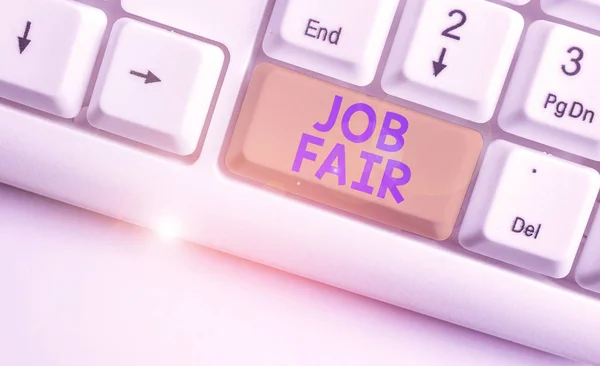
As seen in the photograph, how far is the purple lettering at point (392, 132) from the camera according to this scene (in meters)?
0.26

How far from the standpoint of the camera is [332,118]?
254 mm

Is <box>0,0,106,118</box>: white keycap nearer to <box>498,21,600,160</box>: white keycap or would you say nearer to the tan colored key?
the tan colored key

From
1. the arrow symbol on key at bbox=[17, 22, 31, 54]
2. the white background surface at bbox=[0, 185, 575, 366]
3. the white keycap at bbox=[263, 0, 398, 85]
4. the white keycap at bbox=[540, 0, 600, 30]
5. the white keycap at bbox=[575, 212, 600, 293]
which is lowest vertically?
the white background surface at bbox=[0, 185, 575, 366]

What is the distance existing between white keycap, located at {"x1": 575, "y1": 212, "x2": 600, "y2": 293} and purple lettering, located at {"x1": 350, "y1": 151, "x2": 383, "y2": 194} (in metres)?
0.10

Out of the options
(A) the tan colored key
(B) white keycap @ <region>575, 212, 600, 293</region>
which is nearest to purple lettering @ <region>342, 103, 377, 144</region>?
(A) the tan colored key

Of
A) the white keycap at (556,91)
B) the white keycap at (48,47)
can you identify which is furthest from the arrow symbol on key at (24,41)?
the white keycap at (556,91)

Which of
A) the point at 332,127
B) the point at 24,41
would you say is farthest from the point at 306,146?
the point at 24,41

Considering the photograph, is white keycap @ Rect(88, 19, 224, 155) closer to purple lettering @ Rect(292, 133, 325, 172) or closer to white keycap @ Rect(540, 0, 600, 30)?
purple lettering @ Rect(292, 133, 325, 172)

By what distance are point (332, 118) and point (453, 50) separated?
0.06 meters

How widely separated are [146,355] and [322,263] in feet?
0.30

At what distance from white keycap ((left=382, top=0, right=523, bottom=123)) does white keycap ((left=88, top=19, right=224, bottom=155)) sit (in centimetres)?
8

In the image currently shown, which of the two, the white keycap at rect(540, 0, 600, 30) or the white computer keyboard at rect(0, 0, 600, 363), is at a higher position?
the white keycap at rect(540, 0, 600, 30)

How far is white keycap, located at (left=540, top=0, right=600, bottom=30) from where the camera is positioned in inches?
10.1

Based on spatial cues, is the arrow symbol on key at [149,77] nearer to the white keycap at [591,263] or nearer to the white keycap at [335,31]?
the white keycap at [335,31]
